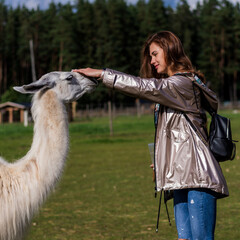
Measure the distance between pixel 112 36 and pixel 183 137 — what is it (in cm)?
6045

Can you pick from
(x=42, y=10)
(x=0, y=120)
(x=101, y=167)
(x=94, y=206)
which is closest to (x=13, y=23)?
(x=42, y=10)

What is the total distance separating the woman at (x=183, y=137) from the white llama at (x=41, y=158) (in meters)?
0.47

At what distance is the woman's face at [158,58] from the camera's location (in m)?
3.81

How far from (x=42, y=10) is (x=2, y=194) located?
65284 millimetres

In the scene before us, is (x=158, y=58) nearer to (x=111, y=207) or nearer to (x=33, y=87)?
(x=33, y=87)

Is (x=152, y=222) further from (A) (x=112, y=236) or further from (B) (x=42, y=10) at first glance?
(B) (x=42, y=10)

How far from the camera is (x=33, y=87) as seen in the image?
386 centimetres

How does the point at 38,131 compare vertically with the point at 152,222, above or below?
above

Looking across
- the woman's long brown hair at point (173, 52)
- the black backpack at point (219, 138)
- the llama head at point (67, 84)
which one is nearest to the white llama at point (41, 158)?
the llama head at point (67, 84)

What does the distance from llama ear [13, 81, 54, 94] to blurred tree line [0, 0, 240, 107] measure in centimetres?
4979

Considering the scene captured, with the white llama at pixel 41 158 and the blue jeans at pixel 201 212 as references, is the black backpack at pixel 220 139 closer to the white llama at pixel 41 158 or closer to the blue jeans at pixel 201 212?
the blue jeans at pixel 201 212

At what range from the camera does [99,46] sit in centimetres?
6069

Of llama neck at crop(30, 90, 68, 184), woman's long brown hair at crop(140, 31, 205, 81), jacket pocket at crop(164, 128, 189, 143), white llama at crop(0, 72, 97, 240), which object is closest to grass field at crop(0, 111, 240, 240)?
white llama at crop(0, 72, 97, 240)

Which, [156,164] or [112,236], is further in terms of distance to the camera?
[112,236]
